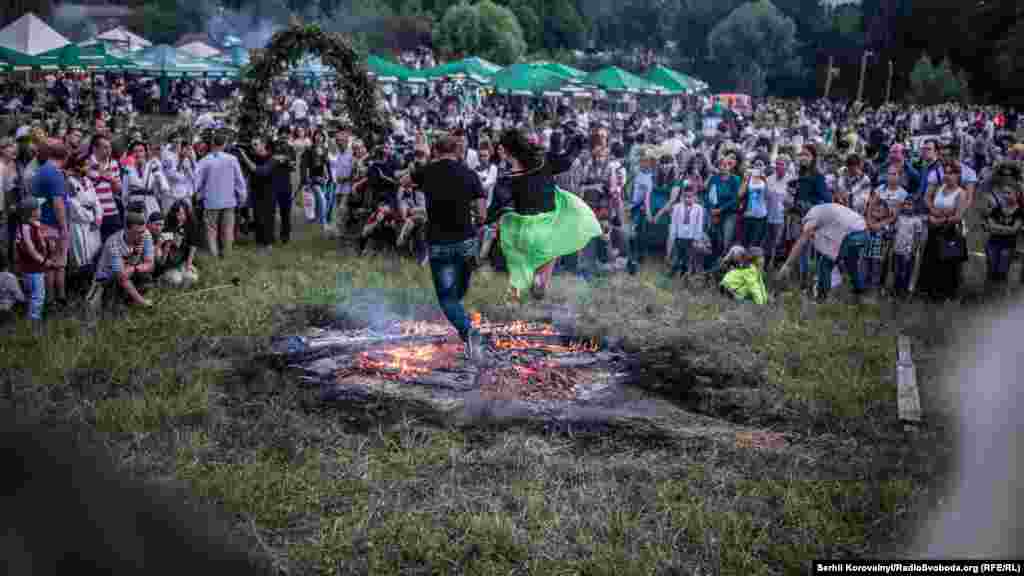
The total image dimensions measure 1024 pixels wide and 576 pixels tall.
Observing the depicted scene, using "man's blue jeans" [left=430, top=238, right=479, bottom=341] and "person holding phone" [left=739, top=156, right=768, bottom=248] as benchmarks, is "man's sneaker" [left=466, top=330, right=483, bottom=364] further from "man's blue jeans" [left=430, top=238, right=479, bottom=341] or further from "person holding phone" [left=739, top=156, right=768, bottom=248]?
"person holding phone" [left=739, top=156, right=768, bottom=248]

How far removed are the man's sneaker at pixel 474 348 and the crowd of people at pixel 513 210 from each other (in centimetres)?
85

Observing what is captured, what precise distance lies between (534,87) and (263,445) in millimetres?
23138

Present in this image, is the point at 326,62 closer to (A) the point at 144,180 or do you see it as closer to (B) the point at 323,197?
(B) the point at 323,197

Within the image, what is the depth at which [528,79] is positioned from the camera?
27.7 meters

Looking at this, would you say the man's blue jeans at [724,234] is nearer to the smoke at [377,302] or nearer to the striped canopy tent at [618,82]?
the smoke at [377,302]

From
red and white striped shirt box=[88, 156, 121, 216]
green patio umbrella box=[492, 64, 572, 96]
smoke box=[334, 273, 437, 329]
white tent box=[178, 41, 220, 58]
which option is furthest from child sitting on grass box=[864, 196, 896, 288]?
white tent box=[178, 41, 220, 58]

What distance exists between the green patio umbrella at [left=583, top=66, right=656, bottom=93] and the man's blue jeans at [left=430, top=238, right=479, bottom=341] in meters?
19.6

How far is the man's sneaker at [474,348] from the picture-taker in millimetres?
7742

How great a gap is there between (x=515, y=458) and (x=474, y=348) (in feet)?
6.97

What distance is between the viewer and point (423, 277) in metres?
11.2

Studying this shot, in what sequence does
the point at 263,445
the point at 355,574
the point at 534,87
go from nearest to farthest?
the point at 355,574 → the point at 263,445 → the point at 534,87

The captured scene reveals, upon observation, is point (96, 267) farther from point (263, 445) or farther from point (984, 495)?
point (984, 495)

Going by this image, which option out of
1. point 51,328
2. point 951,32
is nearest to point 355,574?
point 51,328

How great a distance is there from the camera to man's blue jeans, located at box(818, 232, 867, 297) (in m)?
10.6
